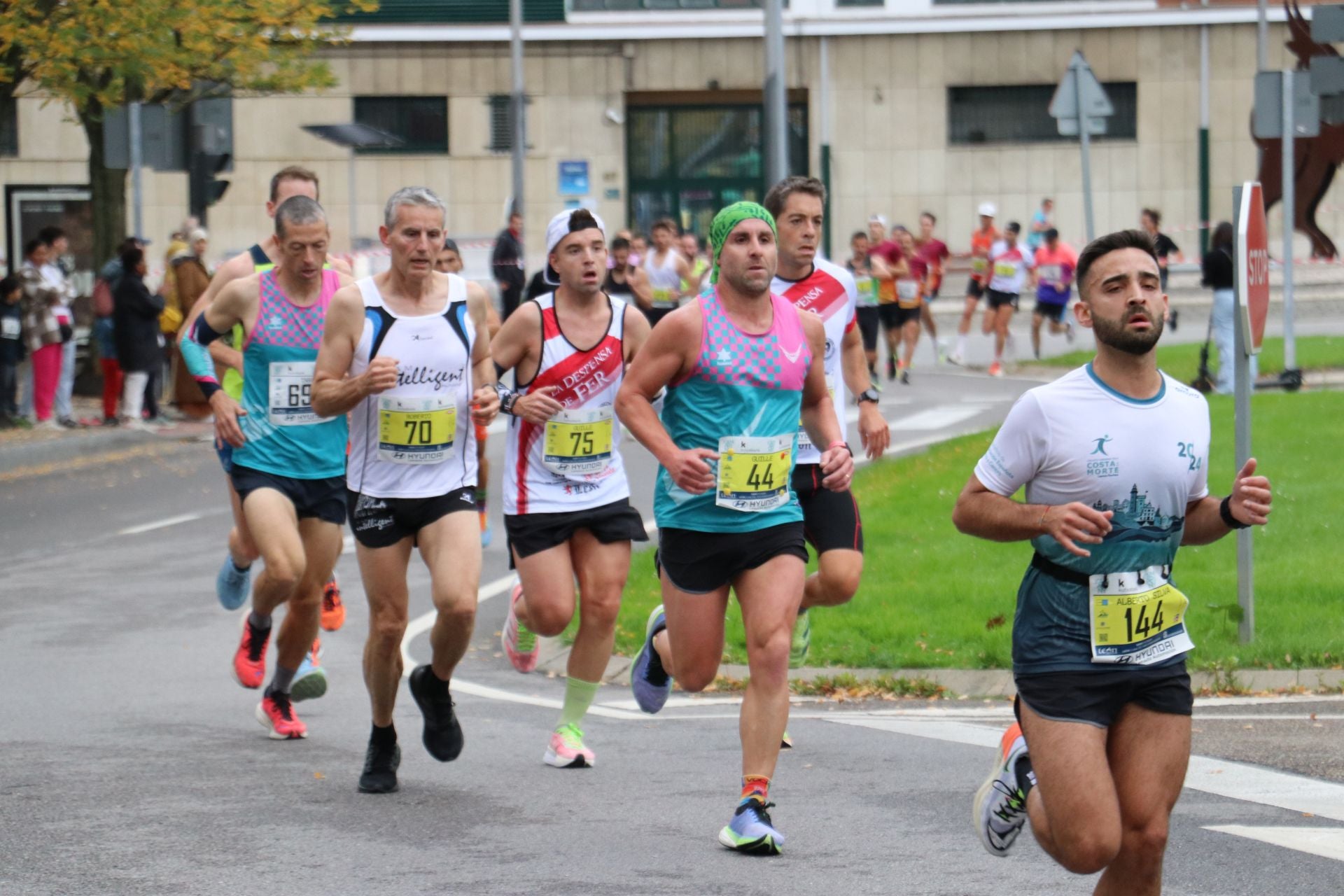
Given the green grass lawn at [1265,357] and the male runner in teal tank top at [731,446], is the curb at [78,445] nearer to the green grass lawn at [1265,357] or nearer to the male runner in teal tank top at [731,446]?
the green grass lawn at [1265,357]

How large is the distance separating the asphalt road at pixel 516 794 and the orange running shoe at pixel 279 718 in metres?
0.09

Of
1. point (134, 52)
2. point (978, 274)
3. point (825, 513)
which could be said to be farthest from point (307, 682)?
point (978, 274)

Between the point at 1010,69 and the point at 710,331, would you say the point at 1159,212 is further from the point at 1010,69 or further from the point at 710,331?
the point at 710,331

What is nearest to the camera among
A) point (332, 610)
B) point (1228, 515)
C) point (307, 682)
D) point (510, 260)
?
point (1228, 515)

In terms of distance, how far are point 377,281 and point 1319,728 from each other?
3.95 m

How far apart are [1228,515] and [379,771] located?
3445mm

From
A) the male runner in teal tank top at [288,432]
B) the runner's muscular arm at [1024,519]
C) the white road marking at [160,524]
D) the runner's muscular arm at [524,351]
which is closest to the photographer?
the runner's muscular arm at [1024,519]

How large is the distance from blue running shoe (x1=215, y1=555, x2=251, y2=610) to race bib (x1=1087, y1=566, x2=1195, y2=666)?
5.18m

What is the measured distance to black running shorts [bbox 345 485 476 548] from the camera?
7.47m

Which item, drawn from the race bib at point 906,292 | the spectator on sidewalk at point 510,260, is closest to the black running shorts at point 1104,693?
the race bib at point 906,292

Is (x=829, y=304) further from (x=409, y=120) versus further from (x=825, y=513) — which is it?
(x=409, y=120)

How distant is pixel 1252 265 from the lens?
9258mm

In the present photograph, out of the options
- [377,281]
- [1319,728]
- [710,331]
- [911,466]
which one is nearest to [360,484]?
[377,281]

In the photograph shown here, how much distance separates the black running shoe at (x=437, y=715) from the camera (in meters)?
7.59
